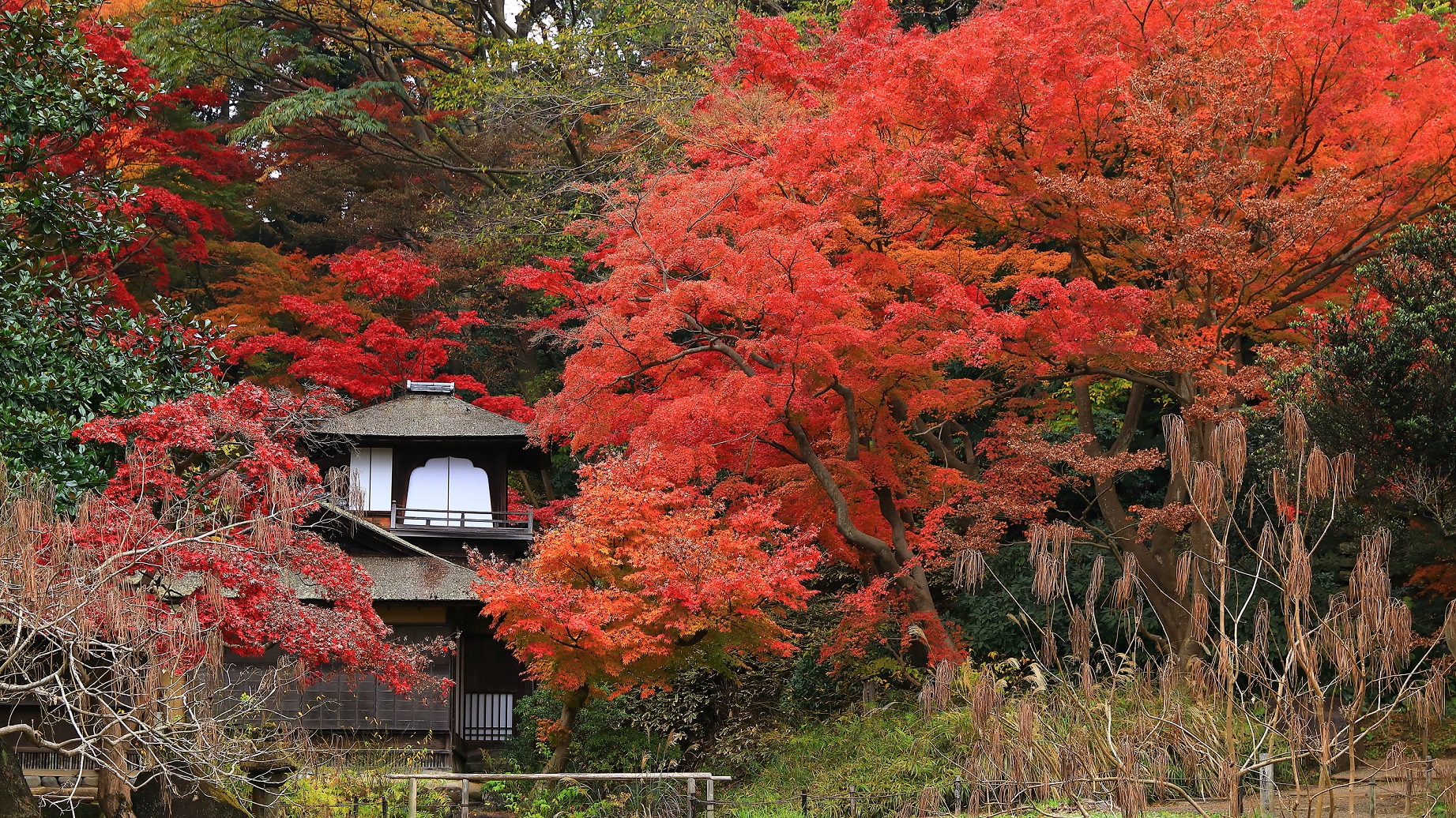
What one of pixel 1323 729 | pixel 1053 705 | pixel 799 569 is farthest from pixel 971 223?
pixel 1323 729

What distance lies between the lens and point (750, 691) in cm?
1914

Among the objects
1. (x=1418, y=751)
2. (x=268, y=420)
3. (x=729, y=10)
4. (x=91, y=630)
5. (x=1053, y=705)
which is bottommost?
(x=1418, y=751)

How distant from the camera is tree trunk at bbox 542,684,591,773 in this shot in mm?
16031

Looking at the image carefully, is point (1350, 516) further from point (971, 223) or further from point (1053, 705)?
point (971, 223)

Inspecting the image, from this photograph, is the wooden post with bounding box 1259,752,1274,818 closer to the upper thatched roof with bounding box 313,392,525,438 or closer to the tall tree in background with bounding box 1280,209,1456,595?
the tall tree in background with bounding box 1280,209,1456,595

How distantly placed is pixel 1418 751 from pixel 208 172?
84.3 ft

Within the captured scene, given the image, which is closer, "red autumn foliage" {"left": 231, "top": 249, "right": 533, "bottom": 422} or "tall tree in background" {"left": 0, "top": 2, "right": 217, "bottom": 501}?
"tall tree in background" {"left": 0, "top": 2, "right": 217, "bottom": 501}

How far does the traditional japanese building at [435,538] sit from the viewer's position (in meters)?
18.5

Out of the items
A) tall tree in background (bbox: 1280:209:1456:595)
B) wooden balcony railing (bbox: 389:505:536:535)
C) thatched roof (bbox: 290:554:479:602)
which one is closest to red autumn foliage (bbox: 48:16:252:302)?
wooden balcony railing (bbox: 389:505:536:535)

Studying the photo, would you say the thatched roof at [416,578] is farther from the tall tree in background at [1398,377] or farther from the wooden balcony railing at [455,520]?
the tall tree in background at [1398,377]

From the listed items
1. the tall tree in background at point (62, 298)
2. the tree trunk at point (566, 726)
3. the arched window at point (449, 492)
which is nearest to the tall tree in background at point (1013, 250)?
the tree trunk at point (566, 726)

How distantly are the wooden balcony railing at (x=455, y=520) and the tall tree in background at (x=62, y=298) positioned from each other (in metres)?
6.95

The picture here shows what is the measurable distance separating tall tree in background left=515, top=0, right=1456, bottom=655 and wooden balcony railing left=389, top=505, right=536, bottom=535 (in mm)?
4598

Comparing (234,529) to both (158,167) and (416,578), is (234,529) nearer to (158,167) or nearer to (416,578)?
(416,578)
